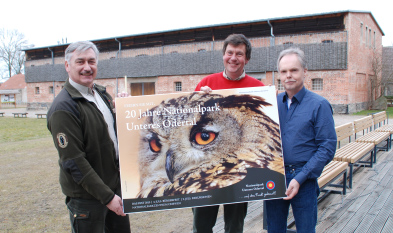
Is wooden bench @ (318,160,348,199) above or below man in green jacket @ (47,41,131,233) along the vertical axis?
below

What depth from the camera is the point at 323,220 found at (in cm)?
413

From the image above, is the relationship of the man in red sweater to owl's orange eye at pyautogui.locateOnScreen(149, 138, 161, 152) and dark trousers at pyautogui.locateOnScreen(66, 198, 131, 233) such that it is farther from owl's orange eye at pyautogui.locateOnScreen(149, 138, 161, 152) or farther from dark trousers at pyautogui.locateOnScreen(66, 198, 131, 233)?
dark trousers at pyautogui.locateOnScreen(66, 198, 131, 233)

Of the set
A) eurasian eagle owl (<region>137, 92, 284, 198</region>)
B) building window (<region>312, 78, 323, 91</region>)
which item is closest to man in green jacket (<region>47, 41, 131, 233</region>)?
eurasian eagle owl (<region>137, 92, 284, 198</region>)

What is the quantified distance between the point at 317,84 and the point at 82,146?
77.2 ft

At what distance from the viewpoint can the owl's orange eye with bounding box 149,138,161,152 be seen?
238 centimetres

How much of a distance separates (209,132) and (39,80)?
41.1 m

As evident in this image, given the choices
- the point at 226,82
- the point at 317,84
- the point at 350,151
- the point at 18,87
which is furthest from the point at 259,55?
the point at 18,87

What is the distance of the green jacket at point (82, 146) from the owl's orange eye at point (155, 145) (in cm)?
32

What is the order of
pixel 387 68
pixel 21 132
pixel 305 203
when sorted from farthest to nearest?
1. pixel 387 68
2. pixel 21 132
3. pixel 305 203

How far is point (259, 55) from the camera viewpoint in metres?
24.7

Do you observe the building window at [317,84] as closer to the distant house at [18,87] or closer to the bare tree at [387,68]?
the bare tree at [387,68]

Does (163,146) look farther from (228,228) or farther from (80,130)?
(228,228)

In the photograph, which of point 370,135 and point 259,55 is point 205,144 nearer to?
point 370,135

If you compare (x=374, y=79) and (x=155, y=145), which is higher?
(x=374, y=79)
